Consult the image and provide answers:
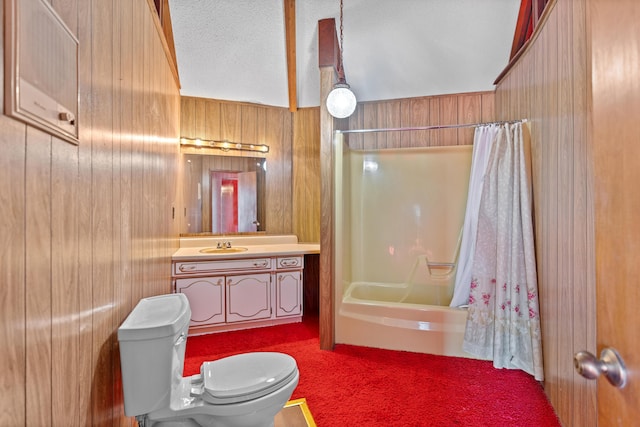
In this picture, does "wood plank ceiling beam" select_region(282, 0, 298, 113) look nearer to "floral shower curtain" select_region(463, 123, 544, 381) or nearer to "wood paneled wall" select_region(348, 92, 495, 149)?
"wood paneled wall" select_region(348, 92, 495, 149)

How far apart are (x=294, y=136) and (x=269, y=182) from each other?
62 centimetres

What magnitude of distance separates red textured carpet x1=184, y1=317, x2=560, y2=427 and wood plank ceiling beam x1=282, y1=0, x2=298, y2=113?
2.55 meters

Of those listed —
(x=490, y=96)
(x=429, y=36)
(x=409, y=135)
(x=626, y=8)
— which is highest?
(x=429, y=36)

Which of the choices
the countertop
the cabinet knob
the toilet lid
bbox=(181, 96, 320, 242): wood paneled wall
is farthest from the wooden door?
bbox=(181, 96, 320, 242): wood paneled wall

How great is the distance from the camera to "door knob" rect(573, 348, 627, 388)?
21.5 inches

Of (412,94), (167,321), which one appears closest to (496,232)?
(412,94)

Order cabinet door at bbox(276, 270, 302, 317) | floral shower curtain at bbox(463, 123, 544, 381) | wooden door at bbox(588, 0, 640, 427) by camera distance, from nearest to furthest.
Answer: wooden door at bbox(588, 0, 640, 427) < floral shower curtain at bbox(463, 123, 544, 381) < cabinet door at bbox(276, 270, 302, 317)

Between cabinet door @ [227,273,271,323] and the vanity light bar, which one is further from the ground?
the vanity light bar

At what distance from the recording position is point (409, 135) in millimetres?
3338

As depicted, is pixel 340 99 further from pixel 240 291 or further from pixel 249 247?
pixel 240 291

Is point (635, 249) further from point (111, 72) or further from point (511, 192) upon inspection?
point (511, 192)

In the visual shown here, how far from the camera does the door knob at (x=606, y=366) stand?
545 mm

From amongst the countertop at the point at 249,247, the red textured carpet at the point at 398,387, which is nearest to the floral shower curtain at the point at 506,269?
the red textured carpet at the point at 398,387

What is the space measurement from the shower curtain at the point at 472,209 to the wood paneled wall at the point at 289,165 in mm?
1560
